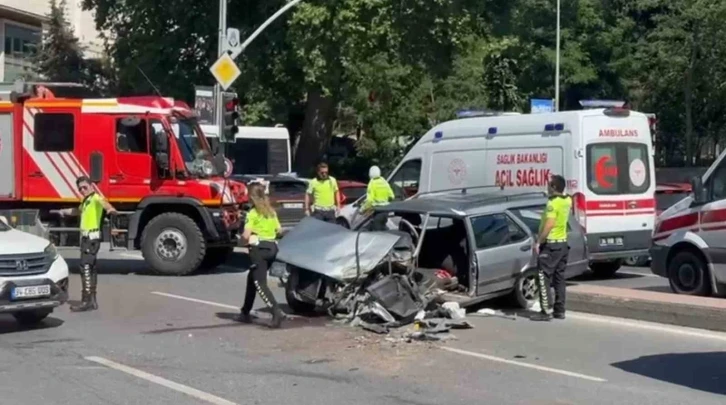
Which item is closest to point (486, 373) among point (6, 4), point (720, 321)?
point (720, 321)

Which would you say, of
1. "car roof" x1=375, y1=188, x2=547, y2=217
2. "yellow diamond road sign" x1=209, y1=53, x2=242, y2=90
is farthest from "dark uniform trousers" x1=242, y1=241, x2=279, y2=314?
"yellow diamond road sign" x1=209, y1=53, x2=242, y2=90

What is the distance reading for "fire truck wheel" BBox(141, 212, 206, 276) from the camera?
768 inches

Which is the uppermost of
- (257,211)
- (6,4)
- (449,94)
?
(6,4)

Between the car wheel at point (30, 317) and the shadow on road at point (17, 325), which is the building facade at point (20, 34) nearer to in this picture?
the shadow on road at point (17, 325)

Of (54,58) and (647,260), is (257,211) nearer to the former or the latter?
(647,260)

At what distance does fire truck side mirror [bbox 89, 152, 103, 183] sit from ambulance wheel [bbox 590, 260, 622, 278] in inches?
319

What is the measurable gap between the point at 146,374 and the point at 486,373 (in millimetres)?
3066

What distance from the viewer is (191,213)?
1970 centimetres

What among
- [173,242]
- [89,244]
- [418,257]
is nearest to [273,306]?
[418,257]

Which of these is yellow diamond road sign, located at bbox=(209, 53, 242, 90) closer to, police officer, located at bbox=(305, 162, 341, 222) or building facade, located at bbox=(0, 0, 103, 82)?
police officer, located at bbox=(305, 162, 341, 222)

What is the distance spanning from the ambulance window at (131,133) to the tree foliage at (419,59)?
14.8 m

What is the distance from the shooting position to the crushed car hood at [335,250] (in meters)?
13.9

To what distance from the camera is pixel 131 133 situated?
19.5 metres

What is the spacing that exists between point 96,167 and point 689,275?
9.36m
